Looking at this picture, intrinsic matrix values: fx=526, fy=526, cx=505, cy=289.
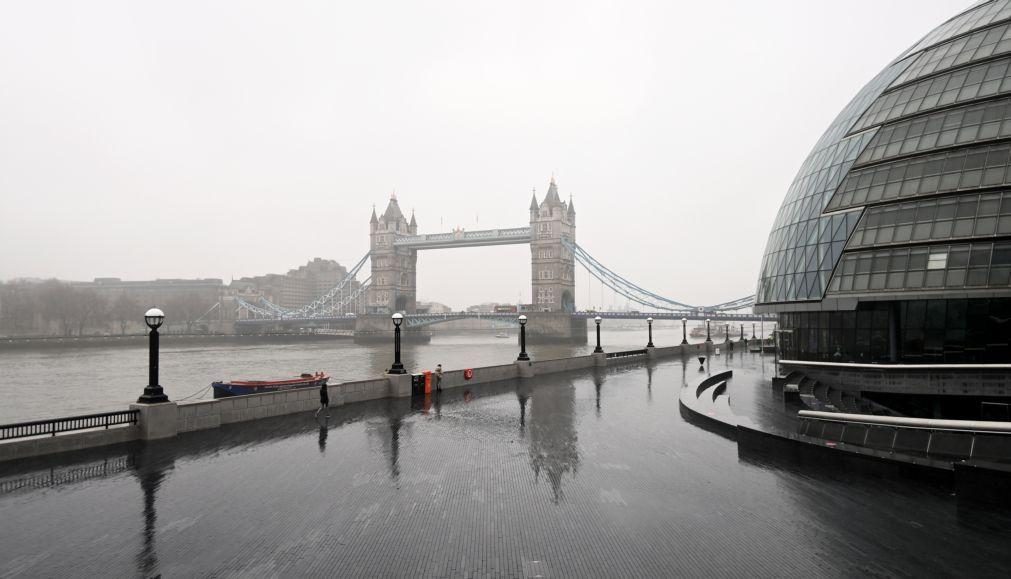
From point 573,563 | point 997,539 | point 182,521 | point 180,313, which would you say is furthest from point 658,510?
point 180,313

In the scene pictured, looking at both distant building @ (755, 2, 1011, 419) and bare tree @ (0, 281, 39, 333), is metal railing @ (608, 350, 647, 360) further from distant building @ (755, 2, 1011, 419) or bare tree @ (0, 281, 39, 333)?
bare tree @ (0, 281, 39, 333)

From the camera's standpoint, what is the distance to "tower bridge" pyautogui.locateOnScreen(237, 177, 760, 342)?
125438mm

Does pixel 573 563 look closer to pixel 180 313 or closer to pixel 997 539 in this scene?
pixel 997 539

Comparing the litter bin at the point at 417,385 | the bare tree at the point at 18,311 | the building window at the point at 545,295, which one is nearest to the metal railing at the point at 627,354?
the litter bin at the point at 417,385

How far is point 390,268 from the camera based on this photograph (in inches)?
6654

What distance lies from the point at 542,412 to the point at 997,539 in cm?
1281

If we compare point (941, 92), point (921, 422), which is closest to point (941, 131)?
point (941, 92)

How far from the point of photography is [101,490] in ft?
33.4

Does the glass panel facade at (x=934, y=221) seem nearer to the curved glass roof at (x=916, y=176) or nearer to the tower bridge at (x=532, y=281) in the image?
the curved glass roof at (x=916, y=176)

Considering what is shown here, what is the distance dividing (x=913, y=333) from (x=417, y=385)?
2320 centimetres

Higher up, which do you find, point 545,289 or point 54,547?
point 545,289

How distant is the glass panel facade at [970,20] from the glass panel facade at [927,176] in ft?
31.9

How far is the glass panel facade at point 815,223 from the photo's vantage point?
90.4 feet

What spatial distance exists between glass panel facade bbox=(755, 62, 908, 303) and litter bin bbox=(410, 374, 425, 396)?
2054 cm
